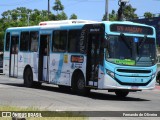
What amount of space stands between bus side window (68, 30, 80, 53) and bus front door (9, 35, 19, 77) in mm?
5548

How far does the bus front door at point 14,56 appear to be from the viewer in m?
25.2

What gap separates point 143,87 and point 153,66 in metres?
0.99

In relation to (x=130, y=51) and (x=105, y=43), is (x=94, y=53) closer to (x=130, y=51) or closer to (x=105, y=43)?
(x=105, y=43)

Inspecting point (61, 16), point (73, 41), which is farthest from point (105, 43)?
point (61, 16)

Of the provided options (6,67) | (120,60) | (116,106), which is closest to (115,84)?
(120,60)

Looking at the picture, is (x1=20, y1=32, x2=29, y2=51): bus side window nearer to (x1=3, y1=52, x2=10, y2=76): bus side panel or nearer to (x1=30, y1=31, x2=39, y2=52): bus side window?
(x1=30, y1=31, x2=39, y2=52): bus side window

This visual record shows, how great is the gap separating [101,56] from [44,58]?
5028mm

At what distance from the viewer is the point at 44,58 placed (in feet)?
74.4

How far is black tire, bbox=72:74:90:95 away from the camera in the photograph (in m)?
Result: 19.4

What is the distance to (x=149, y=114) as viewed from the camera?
13992mm

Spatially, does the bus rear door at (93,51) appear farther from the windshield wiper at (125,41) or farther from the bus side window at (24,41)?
the bus side window at (24,41)

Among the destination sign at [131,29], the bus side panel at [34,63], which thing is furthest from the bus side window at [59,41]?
the destination sign at [131,29]

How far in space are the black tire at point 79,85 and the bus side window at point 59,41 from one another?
1701 mm

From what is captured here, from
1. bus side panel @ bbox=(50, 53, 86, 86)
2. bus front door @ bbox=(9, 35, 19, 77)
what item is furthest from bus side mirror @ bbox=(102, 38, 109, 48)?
bus front door @ bbox=(9, 35, 19, 77)
